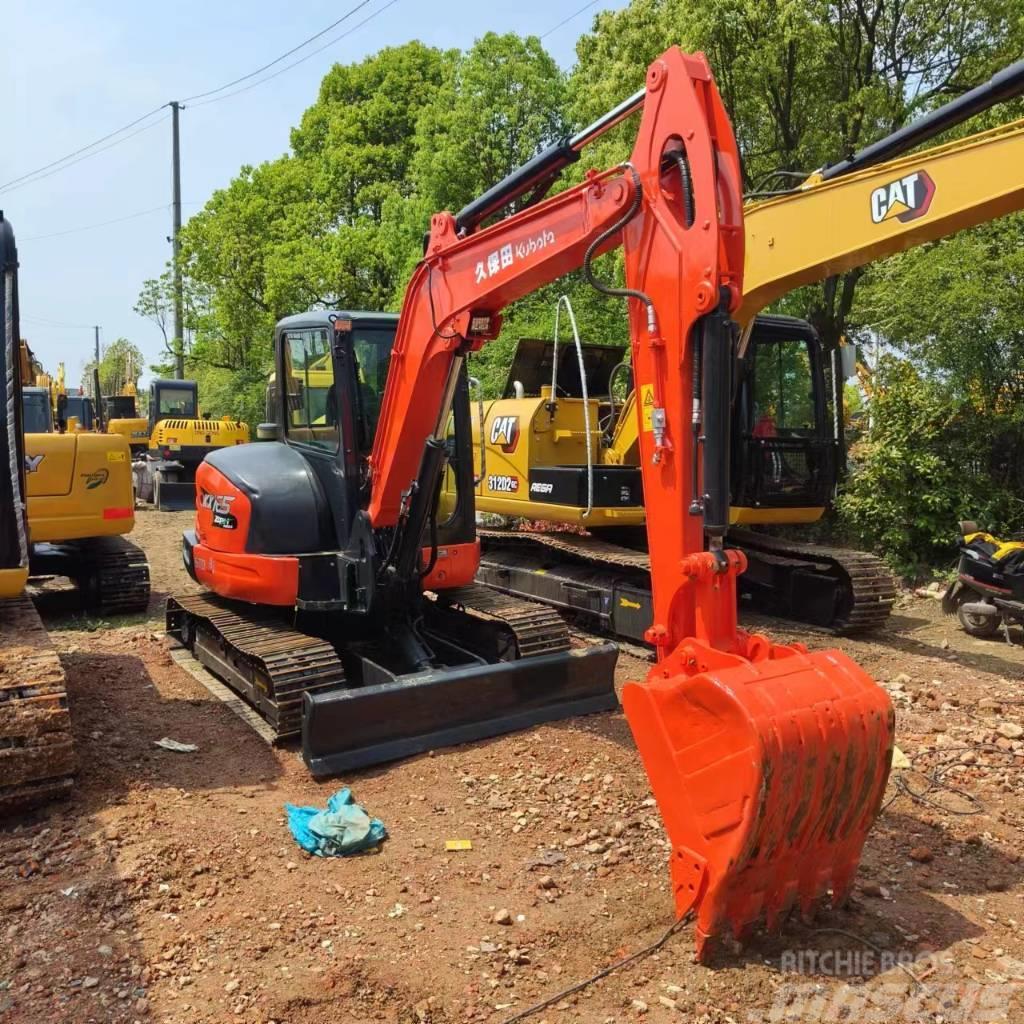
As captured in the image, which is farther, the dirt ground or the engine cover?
the engine cover

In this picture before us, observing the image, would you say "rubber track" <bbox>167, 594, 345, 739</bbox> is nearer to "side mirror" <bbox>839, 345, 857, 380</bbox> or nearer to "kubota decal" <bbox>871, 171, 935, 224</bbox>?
"kubota decal" <bbox>871, 171, 935, 224</bbox>

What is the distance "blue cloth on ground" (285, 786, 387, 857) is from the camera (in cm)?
420

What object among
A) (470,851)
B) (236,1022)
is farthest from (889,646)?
(236,1022)

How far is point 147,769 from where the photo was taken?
5.11 metres

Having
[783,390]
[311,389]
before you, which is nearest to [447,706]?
[311,389]

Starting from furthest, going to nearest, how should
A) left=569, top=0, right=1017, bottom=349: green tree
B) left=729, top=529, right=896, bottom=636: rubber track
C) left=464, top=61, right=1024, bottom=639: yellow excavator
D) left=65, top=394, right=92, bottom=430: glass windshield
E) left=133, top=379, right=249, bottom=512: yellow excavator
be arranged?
left=65, top=394, right=92, bottom=430: glass windshield < left=133, top=379, right=249, bottom=512: yellow excavator < left=569, top=0, right=1017, bottom=349: green tree < left=729, top=529, right=896, bottom=636: rubber track < left=464, top=61, right=1024, bottom=639: yellow excavator

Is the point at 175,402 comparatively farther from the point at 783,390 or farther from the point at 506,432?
the point at 783,390

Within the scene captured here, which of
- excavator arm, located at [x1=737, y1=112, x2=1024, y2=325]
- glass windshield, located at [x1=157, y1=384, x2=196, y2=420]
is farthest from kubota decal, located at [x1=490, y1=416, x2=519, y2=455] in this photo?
glass windshield, located at [x1=157, y1=384, x2=196, y2=420]

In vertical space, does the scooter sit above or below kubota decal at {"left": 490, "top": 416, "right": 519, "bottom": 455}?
below

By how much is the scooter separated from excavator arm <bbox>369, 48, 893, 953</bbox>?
5.64m

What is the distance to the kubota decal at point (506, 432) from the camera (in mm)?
9273

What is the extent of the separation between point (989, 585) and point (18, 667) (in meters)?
7.52

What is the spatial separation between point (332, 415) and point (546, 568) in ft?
12.5

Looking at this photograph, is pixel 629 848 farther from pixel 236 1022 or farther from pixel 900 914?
pixel 236 1022
